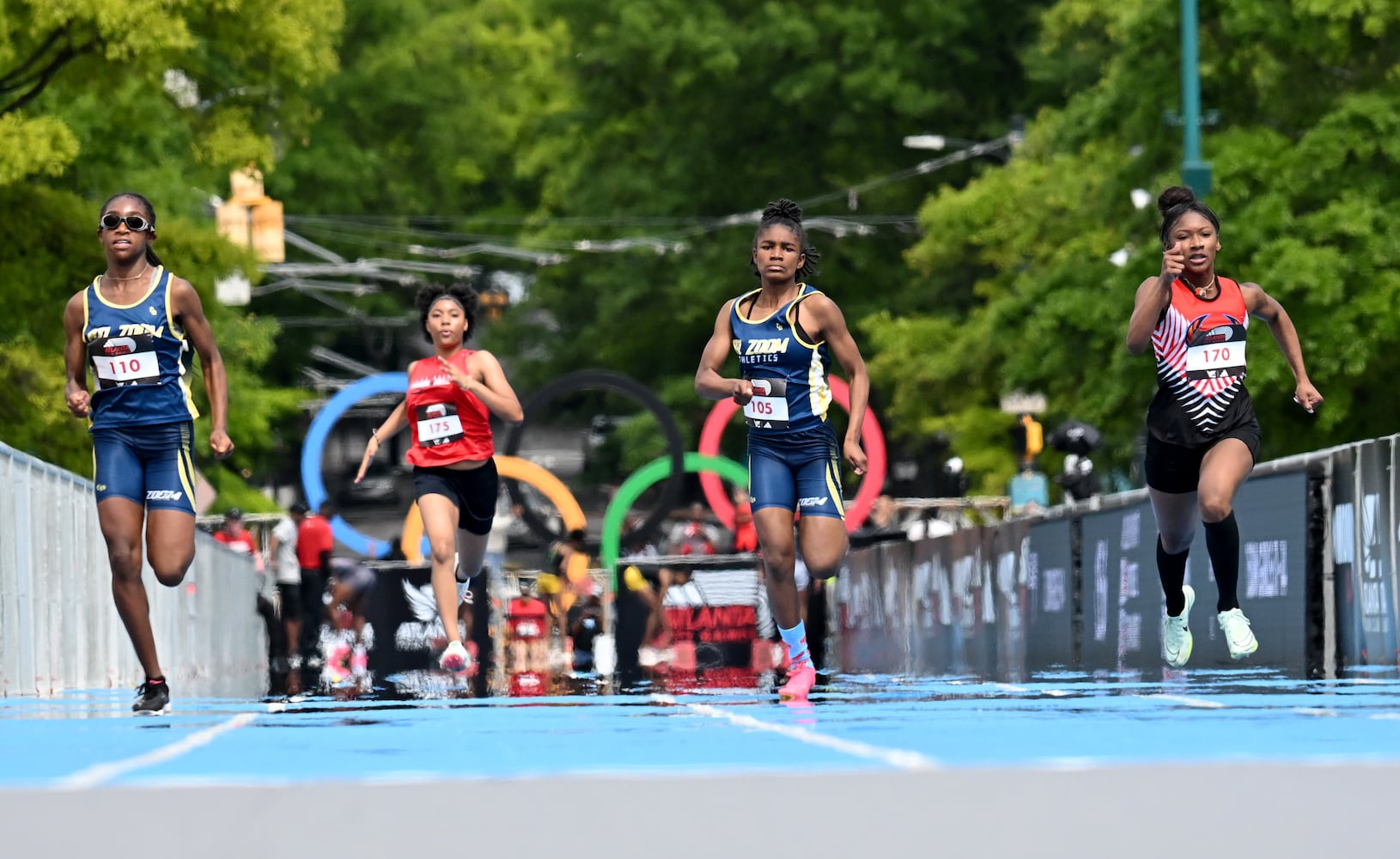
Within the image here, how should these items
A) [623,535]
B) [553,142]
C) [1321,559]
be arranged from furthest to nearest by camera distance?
[553,142], [623,535], [1321,559]

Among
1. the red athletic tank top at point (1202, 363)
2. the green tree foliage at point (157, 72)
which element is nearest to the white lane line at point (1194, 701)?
the red athletic tank top at point (1202, 363)

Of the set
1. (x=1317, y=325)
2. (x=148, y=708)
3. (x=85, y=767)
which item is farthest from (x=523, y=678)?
(x=1317, y=325)

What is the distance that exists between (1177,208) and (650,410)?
29.0 meters

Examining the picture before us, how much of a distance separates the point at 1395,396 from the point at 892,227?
73.8 ft

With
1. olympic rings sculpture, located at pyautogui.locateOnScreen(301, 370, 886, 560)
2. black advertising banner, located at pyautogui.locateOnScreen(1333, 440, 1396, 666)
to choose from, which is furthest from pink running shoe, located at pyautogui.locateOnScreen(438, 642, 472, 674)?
olympic rings sculpture, located at pyautogui.locateOnScreen(301, 370, 886, 560)

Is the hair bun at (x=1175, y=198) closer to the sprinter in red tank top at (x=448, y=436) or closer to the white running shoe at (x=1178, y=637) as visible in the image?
the white running shoe at (x=1178, y=637)

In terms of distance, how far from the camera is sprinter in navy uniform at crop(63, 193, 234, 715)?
11359 mm

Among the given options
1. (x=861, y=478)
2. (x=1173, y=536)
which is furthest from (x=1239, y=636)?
(x=861, y=478)

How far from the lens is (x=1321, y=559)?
15430 millimetres

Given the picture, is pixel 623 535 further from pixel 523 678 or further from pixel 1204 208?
pixel 1204 208

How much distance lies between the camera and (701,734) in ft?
28.6

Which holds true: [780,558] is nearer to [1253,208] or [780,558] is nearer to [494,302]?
[1253,208]

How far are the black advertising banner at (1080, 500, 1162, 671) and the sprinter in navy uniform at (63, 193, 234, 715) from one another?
7773 millimetres

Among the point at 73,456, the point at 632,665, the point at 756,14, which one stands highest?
the point at 756,14
